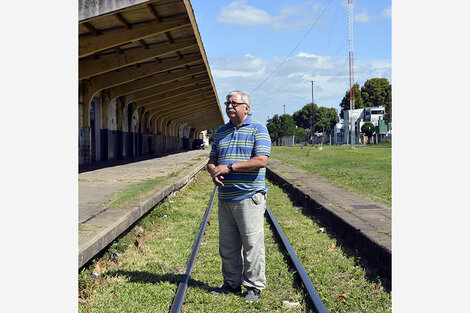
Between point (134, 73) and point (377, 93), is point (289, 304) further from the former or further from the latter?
point (377, 93)

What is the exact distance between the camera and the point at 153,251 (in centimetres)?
596

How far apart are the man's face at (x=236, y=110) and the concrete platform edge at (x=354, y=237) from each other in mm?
2230

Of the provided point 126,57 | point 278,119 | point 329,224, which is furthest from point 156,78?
point 278,119

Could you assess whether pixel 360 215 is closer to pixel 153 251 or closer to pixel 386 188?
pixel 153 251

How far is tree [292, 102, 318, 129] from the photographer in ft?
406

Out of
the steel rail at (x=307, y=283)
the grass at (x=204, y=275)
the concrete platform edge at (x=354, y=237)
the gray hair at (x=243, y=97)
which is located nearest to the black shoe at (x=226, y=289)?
the grass at (x=204, y=275)

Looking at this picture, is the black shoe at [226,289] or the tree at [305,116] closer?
the black shoe at [226,289]

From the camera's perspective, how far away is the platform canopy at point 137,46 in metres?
13.4

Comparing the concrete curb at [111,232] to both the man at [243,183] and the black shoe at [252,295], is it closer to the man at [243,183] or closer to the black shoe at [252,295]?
the man at [243,183]

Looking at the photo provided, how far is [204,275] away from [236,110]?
205 cm

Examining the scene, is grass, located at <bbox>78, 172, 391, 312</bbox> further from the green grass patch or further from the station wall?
the station wall

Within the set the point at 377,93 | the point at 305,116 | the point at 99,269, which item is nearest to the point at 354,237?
the point at 99,269

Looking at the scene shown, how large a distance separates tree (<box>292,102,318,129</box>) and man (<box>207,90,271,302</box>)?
121258mm

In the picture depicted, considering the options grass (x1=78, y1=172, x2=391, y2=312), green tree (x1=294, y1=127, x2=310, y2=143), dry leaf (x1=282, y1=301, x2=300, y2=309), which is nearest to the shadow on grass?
grass (x1=78, y1=172, x2=391, y2=312)
